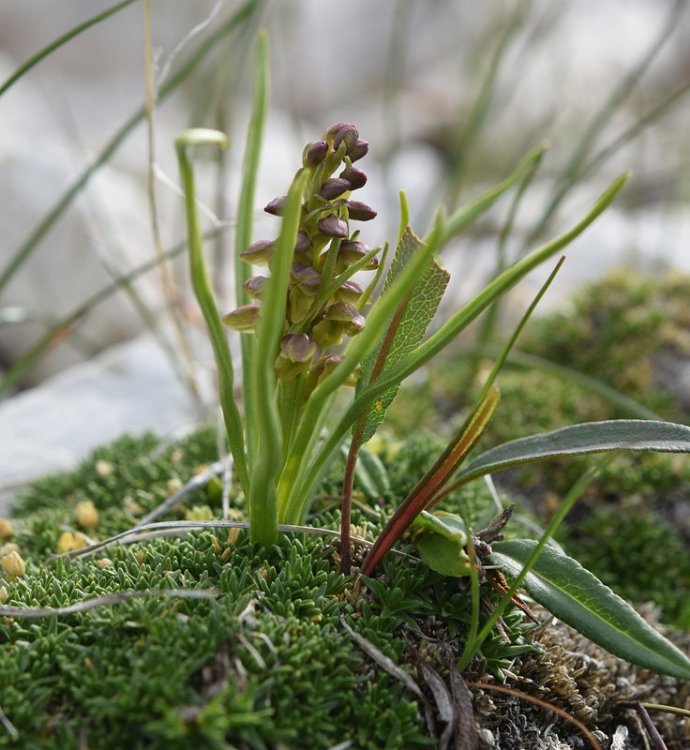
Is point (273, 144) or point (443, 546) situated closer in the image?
point (443, 546)

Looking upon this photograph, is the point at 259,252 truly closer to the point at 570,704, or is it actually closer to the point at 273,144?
the point at 570,704

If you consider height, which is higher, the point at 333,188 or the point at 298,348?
the point at 333,188

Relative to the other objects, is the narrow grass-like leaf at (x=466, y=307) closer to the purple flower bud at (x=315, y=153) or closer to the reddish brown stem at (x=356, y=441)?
the reddish brown stem at (x=356, y=441)

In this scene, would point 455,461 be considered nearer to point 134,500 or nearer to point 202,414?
point 134,500

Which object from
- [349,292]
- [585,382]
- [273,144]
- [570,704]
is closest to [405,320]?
[349,292]

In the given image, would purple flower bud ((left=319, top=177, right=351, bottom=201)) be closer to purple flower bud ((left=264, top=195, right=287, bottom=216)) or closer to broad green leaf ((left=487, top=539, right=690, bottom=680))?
purple flower bud ((left=264, top=195, right=287, bottom=216))

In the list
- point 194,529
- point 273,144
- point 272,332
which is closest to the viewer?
point 272,332

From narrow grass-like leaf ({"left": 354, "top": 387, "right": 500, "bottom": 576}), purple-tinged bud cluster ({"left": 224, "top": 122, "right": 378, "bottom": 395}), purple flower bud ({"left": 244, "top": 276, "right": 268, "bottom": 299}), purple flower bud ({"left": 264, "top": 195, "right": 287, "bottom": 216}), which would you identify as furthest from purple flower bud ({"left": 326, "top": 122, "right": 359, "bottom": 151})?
narrow grass-like leaf ({"left": 354, "top": 387, "right": 500, "bottom": 576})
